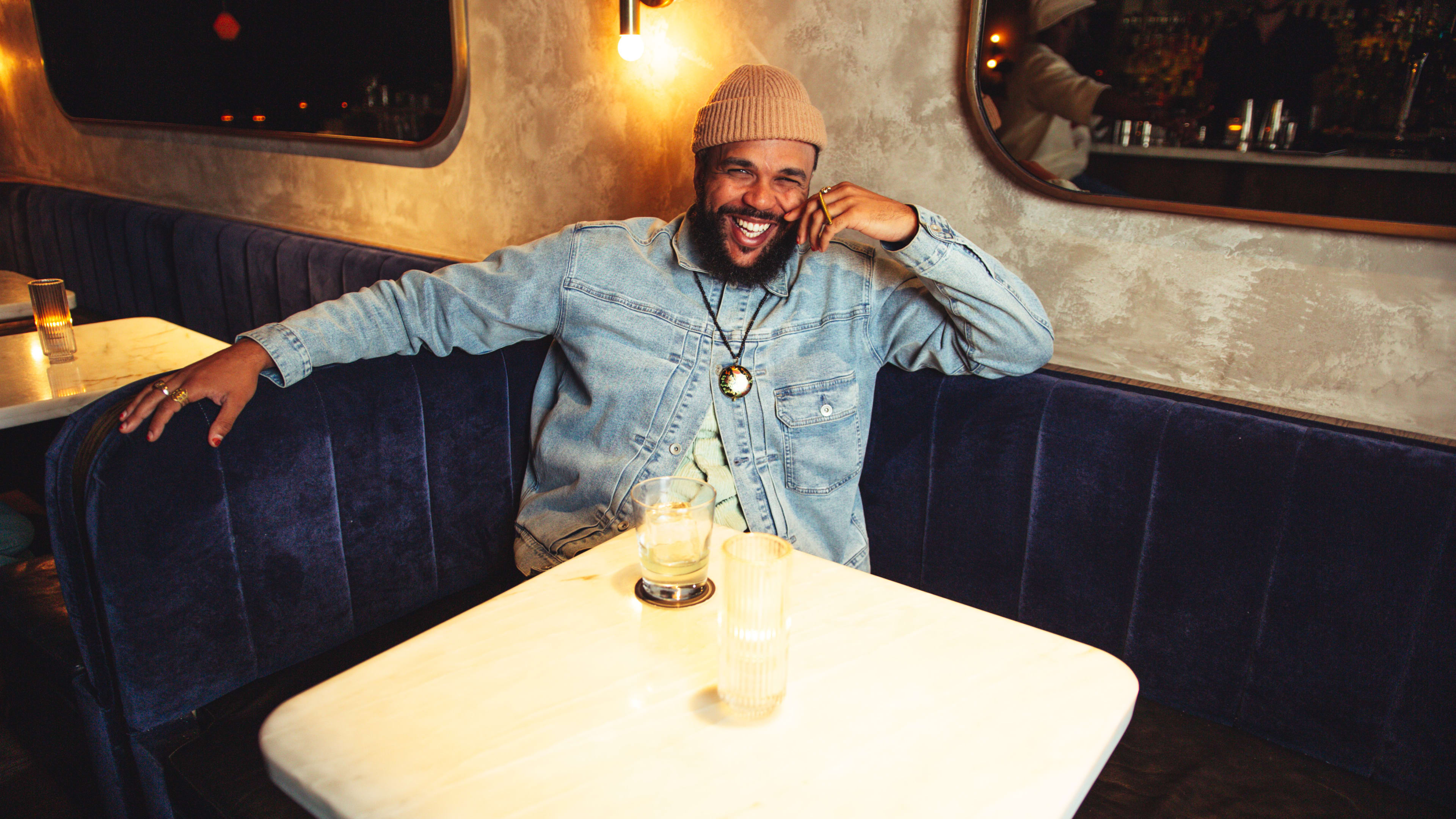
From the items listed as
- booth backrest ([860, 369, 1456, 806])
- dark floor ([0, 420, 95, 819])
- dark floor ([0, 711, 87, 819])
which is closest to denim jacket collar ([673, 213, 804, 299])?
booth backrest ([860, 369, 1456, 806])

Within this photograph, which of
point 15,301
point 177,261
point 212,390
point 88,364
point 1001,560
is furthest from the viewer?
point 177,261

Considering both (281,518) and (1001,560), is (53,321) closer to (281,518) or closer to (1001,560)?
(281,518)

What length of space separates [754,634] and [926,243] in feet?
2.69

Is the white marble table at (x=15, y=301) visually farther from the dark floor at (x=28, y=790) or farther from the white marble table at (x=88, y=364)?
the dark floor at (x=28, y=790)

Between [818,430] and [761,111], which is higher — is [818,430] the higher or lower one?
the lower one

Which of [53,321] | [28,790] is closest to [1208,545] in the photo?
[28,790]

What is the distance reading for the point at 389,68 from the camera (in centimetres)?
263

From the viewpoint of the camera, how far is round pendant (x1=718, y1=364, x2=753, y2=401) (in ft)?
5.02

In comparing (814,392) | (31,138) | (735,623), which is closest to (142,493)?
(735,623)

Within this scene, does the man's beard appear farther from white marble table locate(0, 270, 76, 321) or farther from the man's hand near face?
white marble table locate(0, 270, 76, 321)

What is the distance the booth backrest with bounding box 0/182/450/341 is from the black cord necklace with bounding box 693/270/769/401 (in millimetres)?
1116

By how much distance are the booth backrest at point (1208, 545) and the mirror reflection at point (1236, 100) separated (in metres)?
0.38

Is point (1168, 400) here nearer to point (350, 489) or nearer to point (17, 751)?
point (350, 489)

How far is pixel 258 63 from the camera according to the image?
3.16 metres
